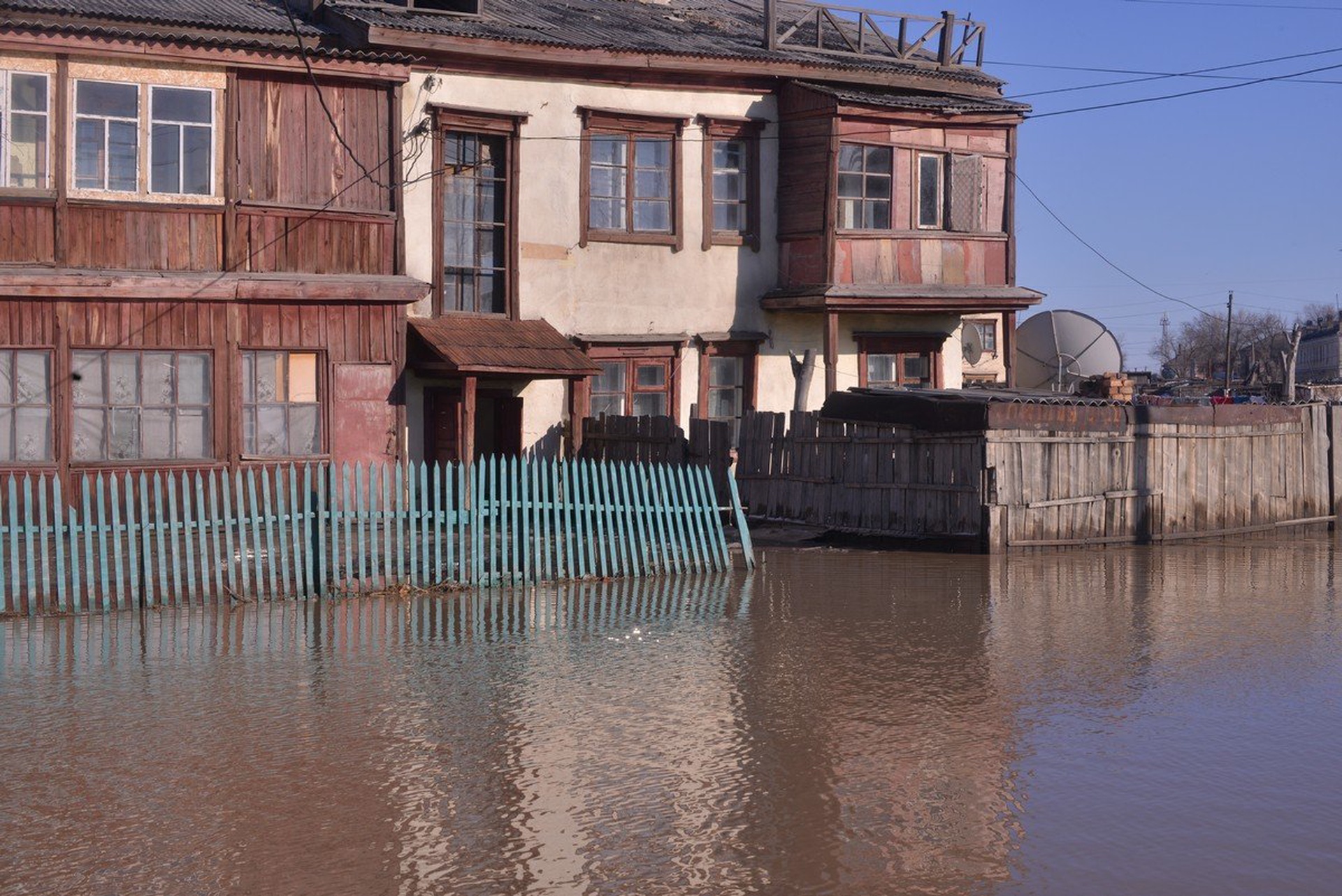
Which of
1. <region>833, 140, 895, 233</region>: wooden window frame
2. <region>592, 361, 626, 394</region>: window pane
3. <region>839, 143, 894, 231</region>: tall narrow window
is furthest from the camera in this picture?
<region>839, 143, 894, 231</region>: tall narrow window

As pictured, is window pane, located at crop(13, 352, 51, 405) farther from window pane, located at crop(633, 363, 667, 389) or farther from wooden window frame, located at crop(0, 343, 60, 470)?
window pane, located at crop(633, 363, 667, 389)

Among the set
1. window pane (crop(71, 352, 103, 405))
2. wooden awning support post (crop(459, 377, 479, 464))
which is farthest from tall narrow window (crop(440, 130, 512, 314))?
window pane (crop(71, 352, 103, 405))

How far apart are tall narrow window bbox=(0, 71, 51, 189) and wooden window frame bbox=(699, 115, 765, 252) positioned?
34.0ft

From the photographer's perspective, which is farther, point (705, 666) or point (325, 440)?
point (325, 440)

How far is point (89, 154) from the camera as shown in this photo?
18.1m

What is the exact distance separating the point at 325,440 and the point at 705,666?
33.9 feet

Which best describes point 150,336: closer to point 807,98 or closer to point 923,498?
point 923,498

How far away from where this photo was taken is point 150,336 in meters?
18.4

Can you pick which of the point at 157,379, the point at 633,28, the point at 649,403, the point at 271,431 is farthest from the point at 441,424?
the point at 633,28

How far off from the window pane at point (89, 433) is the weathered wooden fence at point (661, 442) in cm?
697

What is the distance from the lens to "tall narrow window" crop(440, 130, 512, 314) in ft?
72.4

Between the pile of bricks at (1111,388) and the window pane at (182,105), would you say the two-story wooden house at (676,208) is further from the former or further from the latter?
the window pane at (182,105)

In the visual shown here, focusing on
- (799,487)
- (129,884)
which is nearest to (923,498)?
(799,487)

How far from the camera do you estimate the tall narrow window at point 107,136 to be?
1805 centimetres
